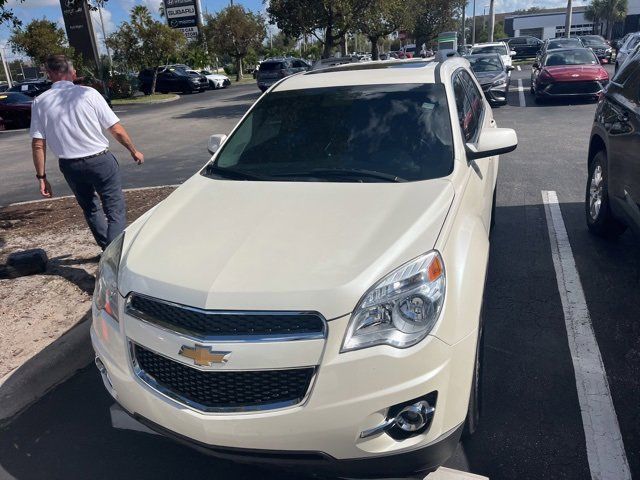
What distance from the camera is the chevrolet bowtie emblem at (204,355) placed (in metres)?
2.17

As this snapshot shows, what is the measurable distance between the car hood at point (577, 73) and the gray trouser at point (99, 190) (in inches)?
559

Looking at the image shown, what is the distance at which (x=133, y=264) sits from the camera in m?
2.58

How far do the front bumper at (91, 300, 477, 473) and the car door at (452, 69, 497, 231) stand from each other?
1.37m

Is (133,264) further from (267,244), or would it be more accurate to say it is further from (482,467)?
(482,467)

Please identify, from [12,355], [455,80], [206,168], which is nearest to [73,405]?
[12,355]

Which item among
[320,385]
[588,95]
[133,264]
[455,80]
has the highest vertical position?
[455,80]

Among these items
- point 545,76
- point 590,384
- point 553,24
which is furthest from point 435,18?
point 553,24

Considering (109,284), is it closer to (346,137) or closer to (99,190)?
(346,137)

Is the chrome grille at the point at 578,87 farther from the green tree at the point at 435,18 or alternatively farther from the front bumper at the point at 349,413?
the green tree at the point at 435,18

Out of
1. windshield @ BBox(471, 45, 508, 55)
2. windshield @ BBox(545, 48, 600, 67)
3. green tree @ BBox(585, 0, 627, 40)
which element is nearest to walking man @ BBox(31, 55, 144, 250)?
windshield @ BBox(545, 48, 600, 67)

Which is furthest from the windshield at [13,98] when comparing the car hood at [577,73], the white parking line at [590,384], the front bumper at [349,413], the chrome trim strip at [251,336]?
the front bumper at [349,413]

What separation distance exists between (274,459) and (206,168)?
7.05ft

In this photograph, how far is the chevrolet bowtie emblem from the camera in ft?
7.13

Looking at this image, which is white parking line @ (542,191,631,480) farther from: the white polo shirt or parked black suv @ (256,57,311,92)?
parked black suv @ (256,57,311,92)
